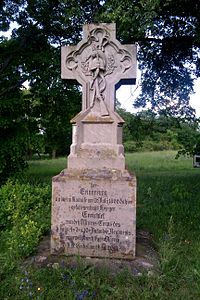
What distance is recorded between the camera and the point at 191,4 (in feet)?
29.1

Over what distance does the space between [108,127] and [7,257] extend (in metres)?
2.17

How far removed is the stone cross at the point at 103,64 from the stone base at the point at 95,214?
3.47 feet

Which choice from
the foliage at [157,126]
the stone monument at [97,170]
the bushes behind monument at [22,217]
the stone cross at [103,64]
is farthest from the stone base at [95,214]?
the foliage at [157,126]

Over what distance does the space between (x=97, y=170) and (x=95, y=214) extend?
60 centimetres

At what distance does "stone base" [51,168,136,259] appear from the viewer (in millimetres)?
4848

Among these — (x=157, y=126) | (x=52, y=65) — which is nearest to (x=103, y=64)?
(x=52, y=65)

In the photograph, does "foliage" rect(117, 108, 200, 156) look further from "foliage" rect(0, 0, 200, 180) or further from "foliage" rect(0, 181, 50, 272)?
"foliage" rect(0, 181, 50, 272)

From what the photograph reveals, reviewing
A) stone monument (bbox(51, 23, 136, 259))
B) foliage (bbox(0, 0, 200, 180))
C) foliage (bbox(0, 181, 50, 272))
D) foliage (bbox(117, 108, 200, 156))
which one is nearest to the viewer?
foliage (bbox(0, 181, 50, 272))

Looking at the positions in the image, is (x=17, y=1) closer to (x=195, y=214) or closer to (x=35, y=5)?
(x=35, y=5)

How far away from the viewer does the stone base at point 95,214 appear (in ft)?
15.9

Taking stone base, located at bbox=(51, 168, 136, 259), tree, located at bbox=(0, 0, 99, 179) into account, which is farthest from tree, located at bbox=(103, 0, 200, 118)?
stone base, located at bbox=(51, 168, 136, 259)

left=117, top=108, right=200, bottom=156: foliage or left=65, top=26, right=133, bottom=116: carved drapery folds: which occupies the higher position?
left=65, top=26, right=133, bottom=116: carved drapery folds

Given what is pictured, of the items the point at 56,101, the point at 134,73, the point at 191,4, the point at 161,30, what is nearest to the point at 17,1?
the point at 56,101

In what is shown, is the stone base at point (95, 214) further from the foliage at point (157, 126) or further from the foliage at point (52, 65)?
the foliage at point (157, 126)
